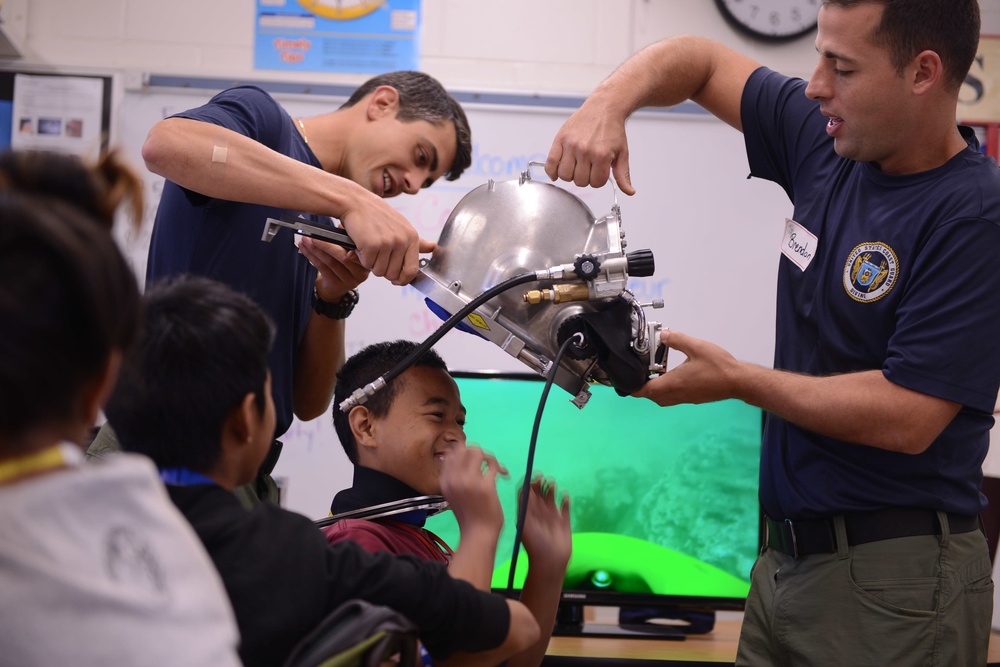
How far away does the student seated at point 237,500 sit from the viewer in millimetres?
917

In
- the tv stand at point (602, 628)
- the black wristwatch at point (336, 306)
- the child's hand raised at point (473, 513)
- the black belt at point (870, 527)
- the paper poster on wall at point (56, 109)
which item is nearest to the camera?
the child's hand raised at point (473, 513)

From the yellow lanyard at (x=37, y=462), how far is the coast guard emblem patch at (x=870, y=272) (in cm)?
117

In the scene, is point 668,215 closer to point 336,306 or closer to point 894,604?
point 336,306

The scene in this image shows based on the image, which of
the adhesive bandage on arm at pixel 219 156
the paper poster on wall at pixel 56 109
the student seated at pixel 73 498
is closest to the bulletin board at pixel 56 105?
the paper poster on wall at pixel 56 109

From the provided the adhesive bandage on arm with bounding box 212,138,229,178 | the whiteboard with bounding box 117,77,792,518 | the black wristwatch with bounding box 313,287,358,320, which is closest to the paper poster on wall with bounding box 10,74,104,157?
the whiteboard with bounding box 117,77,792,518

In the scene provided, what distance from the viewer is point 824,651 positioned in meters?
1.45

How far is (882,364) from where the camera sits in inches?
57.4

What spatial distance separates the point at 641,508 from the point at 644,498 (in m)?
0.03

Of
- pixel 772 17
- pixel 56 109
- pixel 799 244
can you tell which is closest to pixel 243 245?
pixel 799 244

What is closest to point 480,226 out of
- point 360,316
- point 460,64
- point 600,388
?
point 600,388

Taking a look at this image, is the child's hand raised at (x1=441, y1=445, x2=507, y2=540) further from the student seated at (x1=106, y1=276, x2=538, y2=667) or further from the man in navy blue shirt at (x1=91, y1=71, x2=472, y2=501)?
the man in navy blue shirt at (x1=91, y1=71, x2=472, y2=501)

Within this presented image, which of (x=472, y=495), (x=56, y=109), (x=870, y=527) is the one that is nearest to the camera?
(x=472, y=495)

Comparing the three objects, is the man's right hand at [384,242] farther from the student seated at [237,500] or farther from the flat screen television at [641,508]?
the flat screen television at [641,508]

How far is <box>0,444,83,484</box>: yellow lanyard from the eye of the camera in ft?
2.16
